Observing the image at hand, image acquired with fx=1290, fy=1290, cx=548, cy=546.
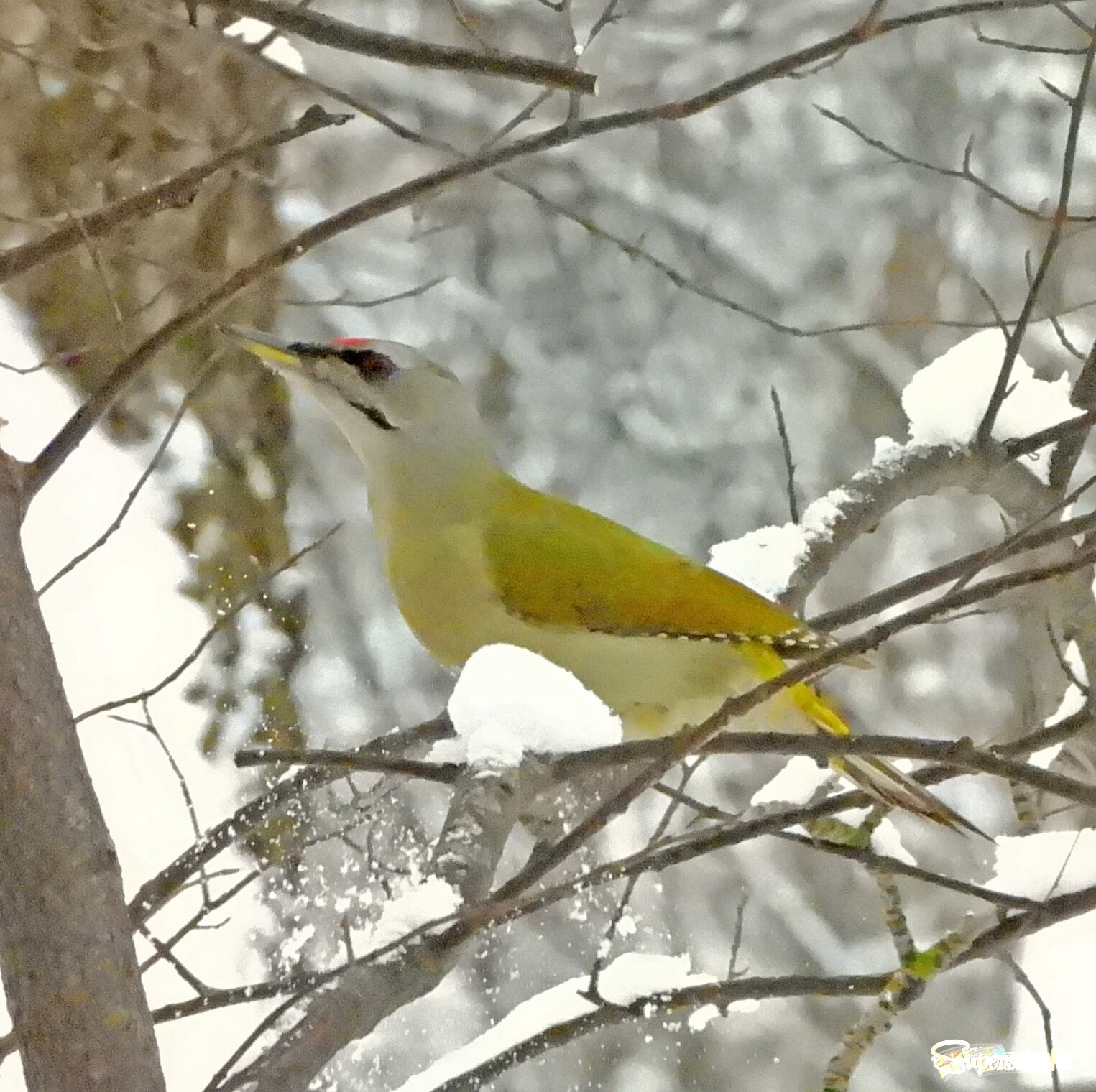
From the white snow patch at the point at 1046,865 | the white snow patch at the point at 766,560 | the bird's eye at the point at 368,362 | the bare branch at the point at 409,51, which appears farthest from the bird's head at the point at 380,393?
the white snow patch at the point at 1046,865

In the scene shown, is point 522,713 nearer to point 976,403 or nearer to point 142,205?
point 142,205

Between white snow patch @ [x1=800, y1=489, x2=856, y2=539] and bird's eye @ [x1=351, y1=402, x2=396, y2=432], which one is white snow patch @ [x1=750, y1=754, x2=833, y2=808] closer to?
white snow patch @ [x1=800, y1=489, x2=856, y2=539]

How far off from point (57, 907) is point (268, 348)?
85 cm

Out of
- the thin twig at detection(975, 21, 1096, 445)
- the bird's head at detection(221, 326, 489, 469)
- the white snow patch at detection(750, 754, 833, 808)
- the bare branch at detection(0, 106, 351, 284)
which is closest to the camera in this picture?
the bare branch at detection(0, 106, 351, 284)

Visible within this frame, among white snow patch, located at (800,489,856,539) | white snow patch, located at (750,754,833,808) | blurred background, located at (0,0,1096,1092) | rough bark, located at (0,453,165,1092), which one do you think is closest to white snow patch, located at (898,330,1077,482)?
white snow patch, located at (800,489,856,539)

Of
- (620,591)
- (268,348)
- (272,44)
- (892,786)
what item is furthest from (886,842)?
(272,44)

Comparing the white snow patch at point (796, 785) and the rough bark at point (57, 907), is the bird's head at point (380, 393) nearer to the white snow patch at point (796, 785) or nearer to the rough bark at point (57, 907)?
the white snow patch at point (796, 785)

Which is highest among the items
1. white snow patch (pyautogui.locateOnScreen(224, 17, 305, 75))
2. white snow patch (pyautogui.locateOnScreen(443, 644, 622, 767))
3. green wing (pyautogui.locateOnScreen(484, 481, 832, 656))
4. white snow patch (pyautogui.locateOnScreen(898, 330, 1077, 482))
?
white snow patch (pyautogui.locateOnScreen(224, 17, 305, 75))

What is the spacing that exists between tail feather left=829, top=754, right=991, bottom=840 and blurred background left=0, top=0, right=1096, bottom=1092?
523 mm

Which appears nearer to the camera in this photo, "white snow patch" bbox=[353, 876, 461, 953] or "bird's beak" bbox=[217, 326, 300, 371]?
"white snow patch" bbox=[353, 876, 461, 953]

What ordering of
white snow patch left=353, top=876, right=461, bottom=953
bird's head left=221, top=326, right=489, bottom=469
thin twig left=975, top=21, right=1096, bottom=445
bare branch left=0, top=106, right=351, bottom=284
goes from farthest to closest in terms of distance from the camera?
bird's head left=221, top=326, right=489, bottom=469
thin twig left=975, top=21, right=1096, bottom=445
bare branch left=0, top=106, right=351, bottom=284
white snow patch left=353, top=876, right=461, bottom=953

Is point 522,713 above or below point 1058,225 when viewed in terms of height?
below

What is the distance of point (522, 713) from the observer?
1.01 meters

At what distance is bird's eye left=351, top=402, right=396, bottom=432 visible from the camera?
5.16 ft
